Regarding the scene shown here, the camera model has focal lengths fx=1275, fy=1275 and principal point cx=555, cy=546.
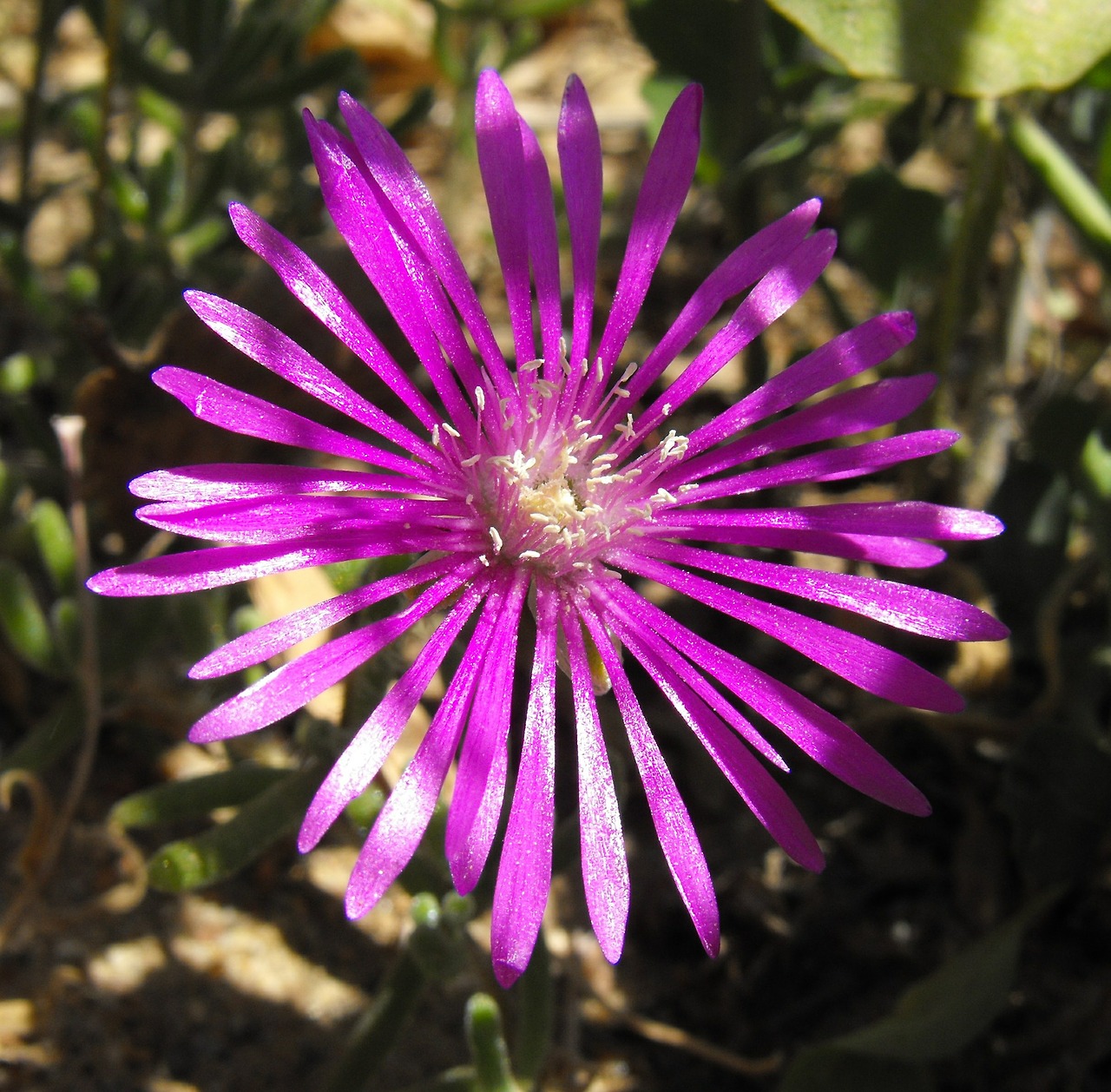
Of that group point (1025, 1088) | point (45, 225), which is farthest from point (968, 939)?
point (45, 225)

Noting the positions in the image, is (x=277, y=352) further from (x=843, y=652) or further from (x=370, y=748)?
(x=843, y=652)

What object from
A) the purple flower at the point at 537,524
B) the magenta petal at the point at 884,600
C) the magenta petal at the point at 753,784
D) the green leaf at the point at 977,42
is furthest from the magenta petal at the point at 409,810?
the green leaf at the point at 977,42

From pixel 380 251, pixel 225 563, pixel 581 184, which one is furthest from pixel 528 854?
pixel 581 184

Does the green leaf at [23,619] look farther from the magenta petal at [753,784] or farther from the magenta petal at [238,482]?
the magenta petal at [753,784]

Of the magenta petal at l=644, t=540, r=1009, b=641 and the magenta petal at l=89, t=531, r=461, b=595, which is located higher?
the magenta petal at l=644, t=540, r=1009, b=641

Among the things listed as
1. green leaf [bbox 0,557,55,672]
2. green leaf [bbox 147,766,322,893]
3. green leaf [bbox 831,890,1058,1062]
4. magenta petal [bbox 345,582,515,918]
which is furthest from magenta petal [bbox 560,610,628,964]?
green leaf [bbox 0,557,55,672]

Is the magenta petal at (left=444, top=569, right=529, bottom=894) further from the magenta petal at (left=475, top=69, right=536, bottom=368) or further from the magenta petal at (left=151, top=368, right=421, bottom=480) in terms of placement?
the magenta petal at (left=475, top=69, right=536, bottom=368)
